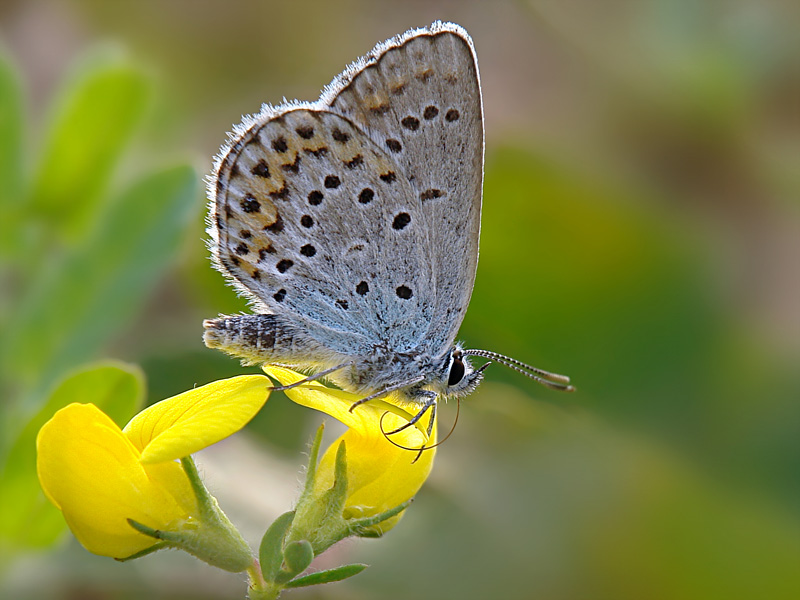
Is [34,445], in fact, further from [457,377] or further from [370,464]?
[457,377]

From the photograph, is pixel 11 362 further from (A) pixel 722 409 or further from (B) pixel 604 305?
(A) pixel 722 409

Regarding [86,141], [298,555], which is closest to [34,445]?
[298,555]

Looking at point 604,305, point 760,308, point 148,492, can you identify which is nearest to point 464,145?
point 148,492

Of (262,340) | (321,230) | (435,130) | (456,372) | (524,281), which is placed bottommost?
(524,281)

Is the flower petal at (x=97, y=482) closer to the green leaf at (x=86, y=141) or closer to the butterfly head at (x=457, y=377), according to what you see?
the butterfly head at (x=457, y=377)

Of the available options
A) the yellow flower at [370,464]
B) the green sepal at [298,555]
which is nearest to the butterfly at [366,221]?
the yellow flower at [370,464]

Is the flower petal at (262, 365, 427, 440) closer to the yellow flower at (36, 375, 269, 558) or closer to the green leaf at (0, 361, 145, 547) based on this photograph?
the yellow flower at (36, 375, 269, 558)

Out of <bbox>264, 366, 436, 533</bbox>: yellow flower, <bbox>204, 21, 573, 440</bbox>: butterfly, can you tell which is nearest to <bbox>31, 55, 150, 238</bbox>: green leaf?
<bbox>204, 21, 573, 440</bbox>: butterfly
